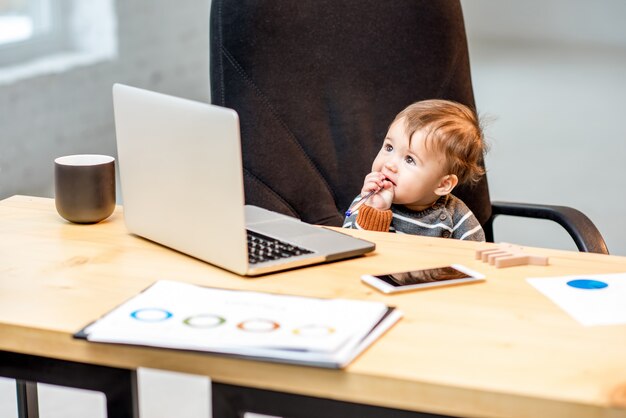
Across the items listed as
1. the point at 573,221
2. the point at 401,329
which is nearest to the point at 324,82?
the point at 573,221

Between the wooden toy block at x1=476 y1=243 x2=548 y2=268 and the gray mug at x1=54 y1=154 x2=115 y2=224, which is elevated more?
the gray mug at x1=54 y1=154 x2=115 y2=224

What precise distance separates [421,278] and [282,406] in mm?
320

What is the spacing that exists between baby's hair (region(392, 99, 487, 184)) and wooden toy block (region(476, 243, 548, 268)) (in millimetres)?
450

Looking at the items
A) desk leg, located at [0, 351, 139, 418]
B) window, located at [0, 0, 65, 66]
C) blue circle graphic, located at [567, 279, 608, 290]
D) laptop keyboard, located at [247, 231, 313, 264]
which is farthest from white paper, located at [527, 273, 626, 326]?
window, located at [0, 0, 65, 66]

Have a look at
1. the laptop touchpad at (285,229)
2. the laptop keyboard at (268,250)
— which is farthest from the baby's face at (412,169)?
the laptop keyboard at (268,250)

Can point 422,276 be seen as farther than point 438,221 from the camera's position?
No

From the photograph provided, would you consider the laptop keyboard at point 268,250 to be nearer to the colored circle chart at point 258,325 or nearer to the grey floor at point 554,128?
the colored circle chart at point 258,325

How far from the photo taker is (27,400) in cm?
175

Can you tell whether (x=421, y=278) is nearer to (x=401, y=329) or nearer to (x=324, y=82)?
(x=401, y=329)

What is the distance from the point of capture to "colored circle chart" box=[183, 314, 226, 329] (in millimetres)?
1134

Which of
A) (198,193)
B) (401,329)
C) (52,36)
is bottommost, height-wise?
(401,329)

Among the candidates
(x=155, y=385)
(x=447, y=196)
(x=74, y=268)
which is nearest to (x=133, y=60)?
(x=155, y=385)

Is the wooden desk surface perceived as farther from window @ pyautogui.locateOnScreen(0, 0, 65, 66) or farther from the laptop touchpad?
window @ pyautogui.locateOnScreen(0, 0, 65, 66)

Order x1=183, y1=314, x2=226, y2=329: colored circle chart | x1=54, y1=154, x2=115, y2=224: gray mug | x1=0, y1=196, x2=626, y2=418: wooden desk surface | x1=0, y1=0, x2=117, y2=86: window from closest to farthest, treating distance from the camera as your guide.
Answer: x1=0, y1=196, x2=626, y2=418: wooden desk surface
x1=183, y1=314, x2=226, y2=329: colored circle chart
x1=54, y1=154, x2=115, y2=224: gray mug
x1=0, y1=0, x2=117, y2=86: window
